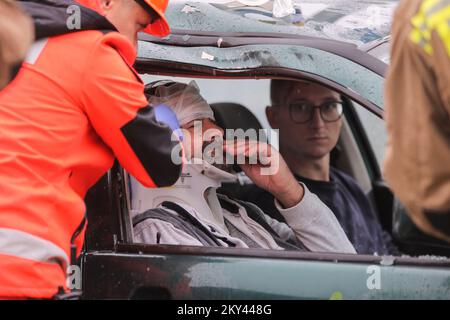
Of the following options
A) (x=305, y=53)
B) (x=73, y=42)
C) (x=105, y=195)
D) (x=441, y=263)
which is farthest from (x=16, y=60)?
(x=441, y=263)

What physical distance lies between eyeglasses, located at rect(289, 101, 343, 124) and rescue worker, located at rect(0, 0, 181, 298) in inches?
57.6

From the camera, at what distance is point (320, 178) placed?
4.63 m

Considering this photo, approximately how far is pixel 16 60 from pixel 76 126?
391 mm

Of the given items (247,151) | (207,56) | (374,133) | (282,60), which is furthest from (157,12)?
(374,133)

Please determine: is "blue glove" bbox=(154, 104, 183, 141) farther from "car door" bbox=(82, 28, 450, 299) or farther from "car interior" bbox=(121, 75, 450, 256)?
"car interior" bbox=(121, 75, 450, 256)

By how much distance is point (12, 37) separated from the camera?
237cm

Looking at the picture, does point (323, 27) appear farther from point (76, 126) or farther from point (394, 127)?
point (394, 127)

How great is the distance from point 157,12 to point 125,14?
4.6 inches

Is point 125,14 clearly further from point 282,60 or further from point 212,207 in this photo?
point 212,207

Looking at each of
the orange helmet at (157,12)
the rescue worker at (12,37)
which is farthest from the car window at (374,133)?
the rescue worker at (12,37)

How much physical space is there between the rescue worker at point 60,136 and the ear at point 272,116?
158 cm

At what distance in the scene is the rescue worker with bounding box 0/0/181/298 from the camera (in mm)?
2756

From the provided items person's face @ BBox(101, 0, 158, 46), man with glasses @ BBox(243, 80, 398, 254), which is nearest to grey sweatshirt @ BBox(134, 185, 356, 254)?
man with glasses @ BBox(243, 80, 398, 254)
